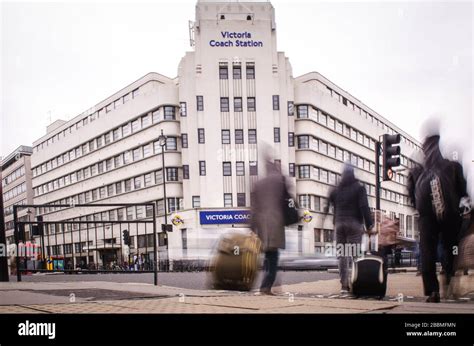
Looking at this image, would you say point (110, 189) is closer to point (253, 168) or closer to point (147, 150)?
point (147, 150)

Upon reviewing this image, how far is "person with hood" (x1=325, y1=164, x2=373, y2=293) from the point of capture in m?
3.91

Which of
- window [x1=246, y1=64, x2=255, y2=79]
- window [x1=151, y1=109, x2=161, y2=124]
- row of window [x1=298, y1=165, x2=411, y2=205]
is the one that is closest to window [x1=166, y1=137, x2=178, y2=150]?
window [x1=151, y1=109, x2=161, y2=124]

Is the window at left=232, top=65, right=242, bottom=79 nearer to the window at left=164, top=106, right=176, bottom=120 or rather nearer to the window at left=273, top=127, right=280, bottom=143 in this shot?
the window at left=164, top=106, right=176, bottom=120

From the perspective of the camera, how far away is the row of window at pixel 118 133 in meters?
9.65

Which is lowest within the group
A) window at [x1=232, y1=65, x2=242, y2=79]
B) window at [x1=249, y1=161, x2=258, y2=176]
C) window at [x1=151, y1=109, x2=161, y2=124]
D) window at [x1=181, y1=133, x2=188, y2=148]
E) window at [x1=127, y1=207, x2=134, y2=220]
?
window at [x1=127, y1=207, x2=134, y2=220]

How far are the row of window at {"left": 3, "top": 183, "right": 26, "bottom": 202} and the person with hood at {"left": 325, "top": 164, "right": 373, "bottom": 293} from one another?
10.4 ft

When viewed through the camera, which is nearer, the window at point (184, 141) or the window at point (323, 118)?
the window at point (323, 118)

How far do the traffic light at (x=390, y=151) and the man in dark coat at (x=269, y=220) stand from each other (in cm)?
85

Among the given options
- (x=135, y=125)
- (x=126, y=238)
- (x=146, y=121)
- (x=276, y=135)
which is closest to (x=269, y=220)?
(x=276, y=135)

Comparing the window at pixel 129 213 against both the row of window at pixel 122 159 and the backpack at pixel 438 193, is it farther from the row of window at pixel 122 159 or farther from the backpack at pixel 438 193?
the row of window at pixel 122 159

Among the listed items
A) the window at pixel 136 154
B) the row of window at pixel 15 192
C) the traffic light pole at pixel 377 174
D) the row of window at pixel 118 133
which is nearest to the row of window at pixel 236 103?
the row of window at pixel 118 133

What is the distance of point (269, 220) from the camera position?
3473mm
